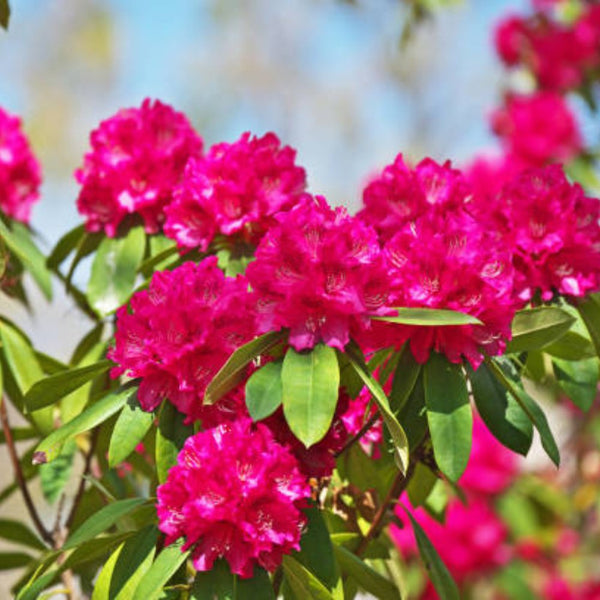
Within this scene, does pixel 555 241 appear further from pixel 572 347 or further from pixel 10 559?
pixel 10 559

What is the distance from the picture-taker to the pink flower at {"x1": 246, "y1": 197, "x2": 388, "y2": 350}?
3.49 ft

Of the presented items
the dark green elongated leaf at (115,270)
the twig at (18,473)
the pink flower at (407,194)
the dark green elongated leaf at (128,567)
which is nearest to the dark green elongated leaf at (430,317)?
the pink flower at (407,194)

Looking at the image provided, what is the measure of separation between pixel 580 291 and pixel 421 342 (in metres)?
0.28

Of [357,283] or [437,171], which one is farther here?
[437,171]

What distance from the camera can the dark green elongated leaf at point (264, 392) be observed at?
1025 mm

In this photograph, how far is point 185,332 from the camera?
1126 millimetres

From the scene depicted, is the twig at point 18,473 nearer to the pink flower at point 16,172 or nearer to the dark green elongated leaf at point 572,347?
the pink flower at point 16,172

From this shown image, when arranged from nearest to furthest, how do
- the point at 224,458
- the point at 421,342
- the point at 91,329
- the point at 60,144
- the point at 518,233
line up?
the point at 224,458 < the point at 421,342 < the point at 518,233 < the point at 91,329 < the point at 60,144

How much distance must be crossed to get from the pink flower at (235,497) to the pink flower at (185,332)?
3.2 inches

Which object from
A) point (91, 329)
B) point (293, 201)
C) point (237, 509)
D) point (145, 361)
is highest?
point (293, 201)

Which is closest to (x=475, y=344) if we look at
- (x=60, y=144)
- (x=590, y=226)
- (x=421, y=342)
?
(x=421, y=342)

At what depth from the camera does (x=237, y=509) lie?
1.04 metres

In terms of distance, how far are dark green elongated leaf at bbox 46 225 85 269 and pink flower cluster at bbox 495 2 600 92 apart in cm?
240

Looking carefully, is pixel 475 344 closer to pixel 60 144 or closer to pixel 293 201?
pixel 293 201
